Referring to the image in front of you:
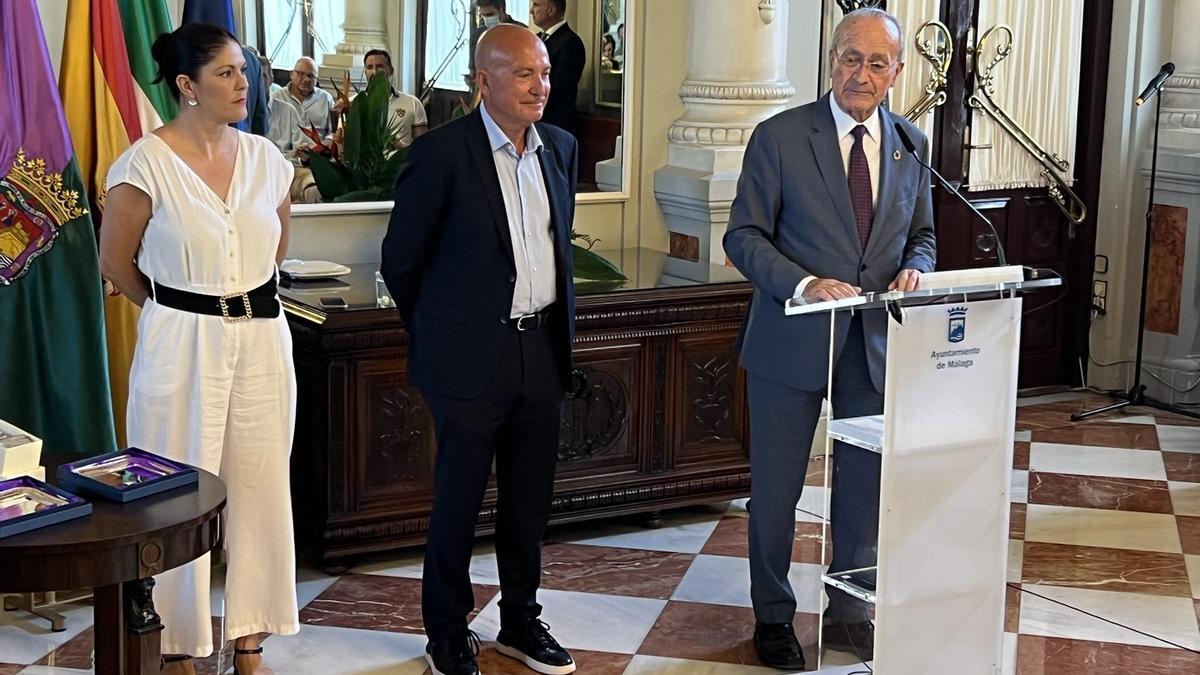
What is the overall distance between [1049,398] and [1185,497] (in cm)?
156

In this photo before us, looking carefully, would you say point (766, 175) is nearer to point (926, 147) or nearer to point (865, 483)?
point (926, 147)

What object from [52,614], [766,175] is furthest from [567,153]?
[52,614]

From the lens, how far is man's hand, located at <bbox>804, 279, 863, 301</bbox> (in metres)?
3.28

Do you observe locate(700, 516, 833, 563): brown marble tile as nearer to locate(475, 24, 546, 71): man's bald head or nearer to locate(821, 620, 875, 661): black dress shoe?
locate(821, 620, 875, 661): black dress shoe

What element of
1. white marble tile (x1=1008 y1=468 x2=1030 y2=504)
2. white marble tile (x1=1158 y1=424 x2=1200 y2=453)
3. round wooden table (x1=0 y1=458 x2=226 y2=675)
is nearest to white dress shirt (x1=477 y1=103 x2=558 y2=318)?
round wooden table (x1=0 y1=458 x2=226 y2=675)

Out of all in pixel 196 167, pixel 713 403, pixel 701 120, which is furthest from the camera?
pixel 701 120

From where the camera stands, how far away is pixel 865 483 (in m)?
3.65

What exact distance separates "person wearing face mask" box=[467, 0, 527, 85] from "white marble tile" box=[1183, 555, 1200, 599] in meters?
2.78

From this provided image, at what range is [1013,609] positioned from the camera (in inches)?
167

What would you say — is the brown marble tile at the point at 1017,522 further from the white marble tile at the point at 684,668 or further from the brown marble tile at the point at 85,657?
the brown marble tile at the point at 85,657

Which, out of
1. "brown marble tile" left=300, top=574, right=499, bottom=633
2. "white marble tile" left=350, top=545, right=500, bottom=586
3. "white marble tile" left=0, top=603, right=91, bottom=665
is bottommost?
"white marble tile" left=0, top=603, right=91, bottom=665

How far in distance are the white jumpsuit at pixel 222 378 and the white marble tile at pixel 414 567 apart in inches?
33.4

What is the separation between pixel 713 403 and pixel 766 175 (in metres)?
1.48

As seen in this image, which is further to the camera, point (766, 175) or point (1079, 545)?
point (1079, 545)
